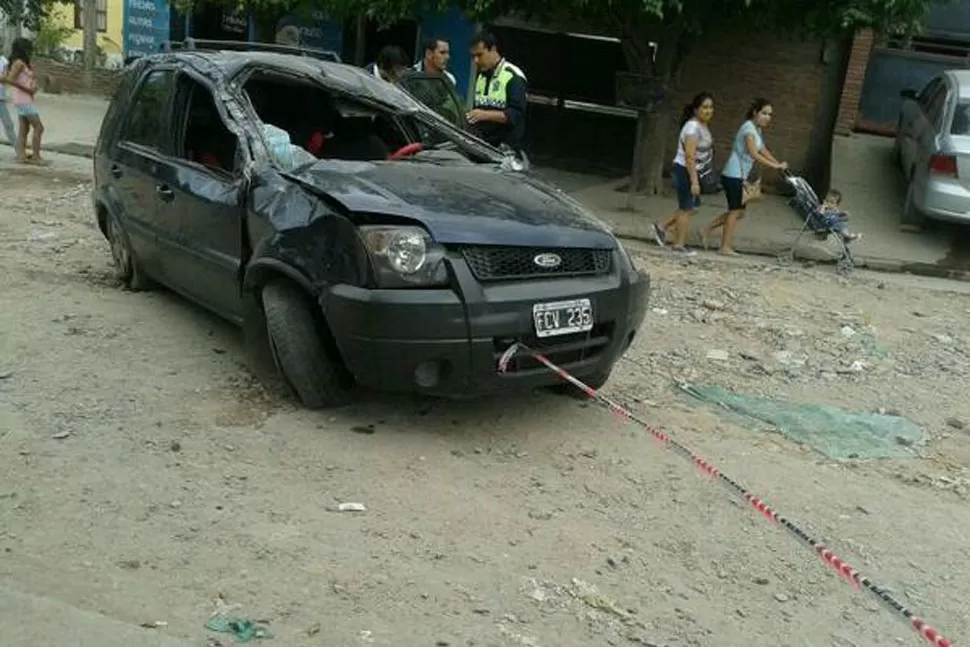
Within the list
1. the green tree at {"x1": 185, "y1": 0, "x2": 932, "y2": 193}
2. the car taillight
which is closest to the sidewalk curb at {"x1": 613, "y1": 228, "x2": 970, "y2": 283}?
the car taillight

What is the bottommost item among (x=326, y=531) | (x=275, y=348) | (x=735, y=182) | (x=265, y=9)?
(x=326, y=531)

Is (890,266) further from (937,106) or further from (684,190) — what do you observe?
(937,106)

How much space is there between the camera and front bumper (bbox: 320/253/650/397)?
4113 millimetres

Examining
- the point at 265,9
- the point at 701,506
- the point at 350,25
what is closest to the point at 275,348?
the point at 701,506

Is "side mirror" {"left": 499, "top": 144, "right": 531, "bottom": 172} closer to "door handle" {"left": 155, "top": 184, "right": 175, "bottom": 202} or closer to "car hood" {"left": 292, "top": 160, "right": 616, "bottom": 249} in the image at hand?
"car hood" {"left": 292, "top": 160, "right": 616, "bottom": 249}

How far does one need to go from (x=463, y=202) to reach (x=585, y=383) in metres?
1.14

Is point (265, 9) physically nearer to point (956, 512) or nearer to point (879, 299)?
point (879, 299)

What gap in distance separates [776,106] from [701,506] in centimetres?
1118

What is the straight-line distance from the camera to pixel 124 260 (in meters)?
6.62

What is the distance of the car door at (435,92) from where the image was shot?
23.2 ft

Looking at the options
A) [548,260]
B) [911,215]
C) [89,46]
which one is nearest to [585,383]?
[548,260]

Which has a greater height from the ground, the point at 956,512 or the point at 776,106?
the point at 776,106

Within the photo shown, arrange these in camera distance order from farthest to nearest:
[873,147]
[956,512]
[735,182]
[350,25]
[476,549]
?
[350,25]
[873,147]
[735,182]
[956,512]
[476,549]

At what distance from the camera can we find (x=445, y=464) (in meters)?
4.30
